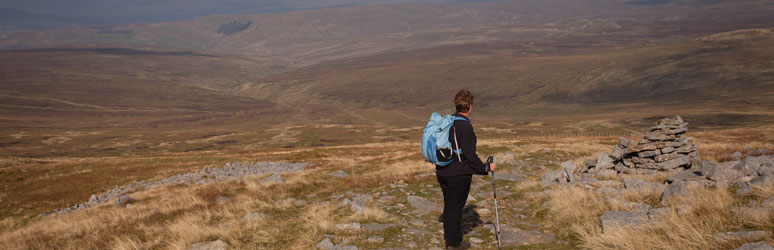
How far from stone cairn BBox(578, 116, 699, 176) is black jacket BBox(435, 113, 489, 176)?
1126cm

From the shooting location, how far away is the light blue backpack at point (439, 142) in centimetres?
902

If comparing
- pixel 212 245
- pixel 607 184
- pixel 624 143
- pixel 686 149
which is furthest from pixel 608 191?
pixel 212 245

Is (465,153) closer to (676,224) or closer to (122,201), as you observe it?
(676,224)

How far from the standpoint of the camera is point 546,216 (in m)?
11.9

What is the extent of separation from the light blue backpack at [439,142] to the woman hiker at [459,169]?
99 mm

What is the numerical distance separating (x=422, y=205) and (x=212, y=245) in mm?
6927

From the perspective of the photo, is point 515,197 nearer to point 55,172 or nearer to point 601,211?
point 601,211

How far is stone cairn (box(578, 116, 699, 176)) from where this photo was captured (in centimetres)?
Result: 1825

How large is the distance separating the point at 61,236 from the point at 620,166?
867 inches

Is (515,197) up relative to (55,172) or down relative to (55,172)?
up

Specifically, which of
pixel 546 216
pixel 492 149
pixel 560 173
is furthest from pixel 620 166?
pixel 492 149

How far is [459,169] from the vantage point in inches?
360

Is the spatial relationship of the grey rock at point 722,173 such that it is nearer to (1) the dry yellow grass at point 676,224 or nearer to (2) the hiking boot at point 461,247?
(1) the dry yellow grass at point 676,224

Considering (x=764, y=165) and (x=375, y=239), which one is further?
(x=764, y=165)
